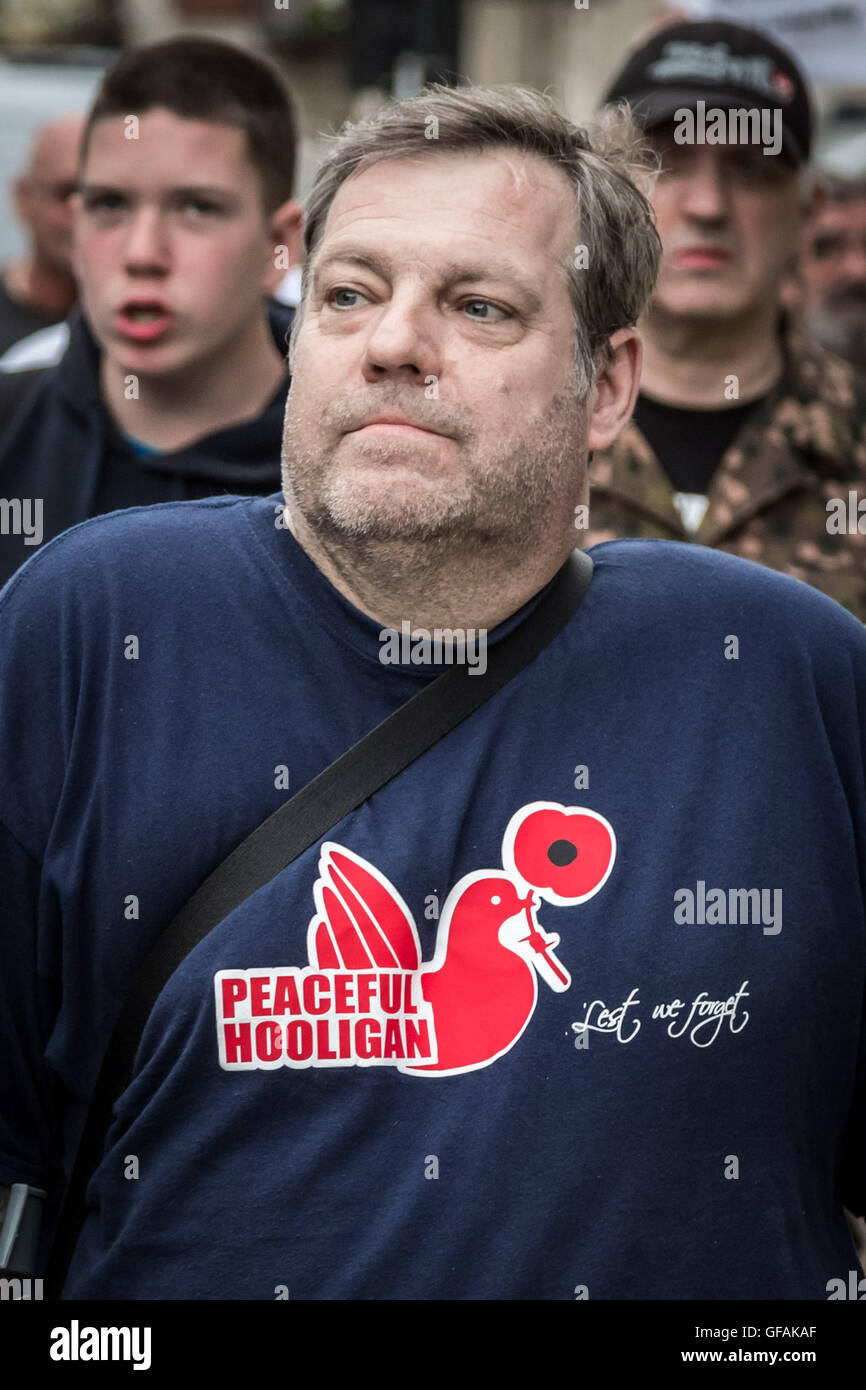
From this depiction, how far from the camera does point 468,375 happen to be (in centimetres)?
232

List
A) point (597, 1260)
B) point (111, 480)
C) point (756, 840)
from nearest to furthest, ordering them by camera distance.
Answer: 1. point (597, 1260)
2. point (756, 840)
3. point (111, 480)

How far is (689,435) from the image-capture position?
3979 mm

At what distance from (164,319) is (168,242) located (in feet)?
0.59

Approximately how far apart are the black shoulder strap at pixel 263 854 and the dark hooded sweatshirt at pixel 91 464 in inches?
59.1

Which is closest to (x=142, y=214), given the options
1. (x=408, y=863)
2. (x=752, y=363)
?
(x=752, y=363)

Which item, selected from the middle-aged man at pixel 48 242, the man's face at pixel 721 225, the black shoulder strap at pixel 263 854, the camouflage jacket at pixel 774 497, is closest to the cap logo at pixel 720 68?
the man's face at pixel 721 225

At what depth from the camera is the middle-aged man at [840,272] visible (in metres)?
6.57

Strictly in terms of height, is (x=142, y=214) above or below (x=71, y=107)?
below

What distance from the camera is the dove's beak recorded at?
2217 millimetres

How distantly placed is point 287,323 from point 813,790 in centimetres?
204

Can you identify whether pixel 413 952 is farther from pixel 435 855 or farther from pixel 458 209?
pixel 458 209

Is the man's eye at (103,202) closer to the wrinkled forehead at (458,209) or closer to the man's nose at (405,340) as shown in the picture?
the wrinkled forehead at (458,209)

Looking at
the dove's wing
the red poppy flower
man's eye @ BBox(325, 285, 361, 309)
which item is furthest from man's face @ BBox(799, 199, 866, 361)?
the dove's wing
